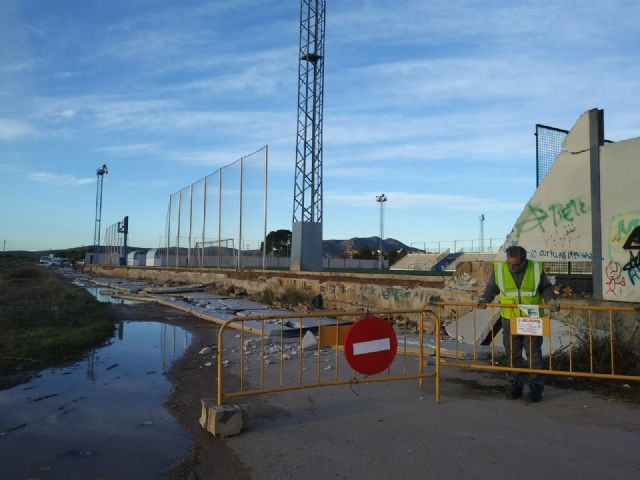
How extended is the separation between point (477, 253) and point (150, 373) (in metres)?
33.6

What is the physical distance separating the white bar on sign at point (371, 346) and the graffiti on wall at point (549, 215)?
5.24 meters

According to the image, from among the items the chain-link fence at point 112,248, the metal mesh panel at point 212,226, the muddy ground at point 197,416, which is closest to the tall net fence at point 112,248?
the chain-link fence at point 112,248

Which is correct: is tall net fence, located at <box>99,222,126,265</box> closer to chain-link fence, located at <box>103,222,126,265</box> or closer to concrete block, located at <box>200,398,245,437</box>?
chain-link fence, located at <box>103,222,126,265</box>

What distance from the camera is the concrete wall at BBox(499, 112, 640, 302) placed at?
26.4ft

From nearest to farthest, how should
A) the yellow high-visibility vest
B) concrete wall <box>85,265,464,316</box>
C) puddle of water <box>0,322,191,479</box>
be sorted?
puddle of water <box>0,322,191,479</box>
the yellow high-visibility vest
concrete wall <box>85,265,464,316</box>

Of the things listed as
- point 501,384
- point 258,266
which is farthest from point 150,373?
point 258,266

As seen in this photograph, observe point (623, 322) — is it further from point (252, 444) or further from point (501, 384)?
point (252, 444)

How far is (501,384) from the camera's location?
6566 mm

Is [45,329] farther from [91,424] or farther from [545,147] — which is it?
[545,147]

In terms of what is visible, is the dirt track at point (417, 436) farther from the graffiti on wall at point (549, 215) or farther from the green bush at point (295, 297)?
the green bush at point (295, 297)

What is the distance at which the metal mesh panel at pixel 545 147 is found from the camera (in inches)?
406

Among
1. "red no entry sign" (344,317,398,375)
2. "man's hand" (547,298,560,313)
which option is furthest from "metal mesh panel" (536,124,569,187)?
"red no entry sign" (344,317,398,375)

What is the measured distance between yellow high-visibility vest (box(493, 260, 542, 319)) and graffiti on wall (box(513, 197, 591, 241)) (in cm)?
364

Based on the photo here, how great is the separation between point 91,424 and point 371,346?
10.2ft
